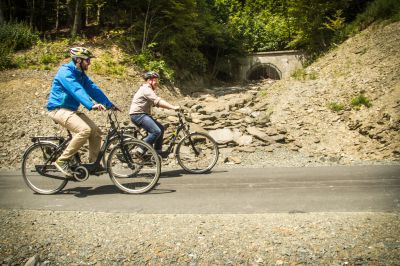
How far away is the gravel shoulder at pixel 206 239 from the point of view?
3.63m

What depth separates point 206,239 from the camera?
13.4 feet

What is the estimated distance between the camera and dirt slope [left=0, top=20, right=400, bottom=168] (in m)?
9.77

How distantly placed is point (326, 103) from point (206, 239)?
10.5 meters

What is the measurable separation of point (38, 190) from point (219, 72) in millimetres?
26042

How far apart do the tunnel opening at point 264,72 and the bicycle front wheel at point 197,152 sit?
2105cm

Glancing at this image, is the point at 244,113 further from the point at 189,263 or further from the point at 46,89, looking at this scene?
the point at 189,263

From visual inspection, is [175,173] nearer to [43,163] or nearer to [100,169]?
[100,169]

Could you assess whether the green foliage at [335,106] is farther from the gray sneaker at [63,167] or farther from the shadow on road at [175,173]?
the gray sneaker at [63,167]

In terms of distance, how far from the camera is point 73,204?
5816 millimetres

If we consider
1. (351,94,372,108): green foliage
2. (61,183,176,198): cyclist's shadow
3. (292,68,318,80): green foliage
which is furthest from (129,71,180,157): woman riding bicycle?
(292,68,318,80): green foliage

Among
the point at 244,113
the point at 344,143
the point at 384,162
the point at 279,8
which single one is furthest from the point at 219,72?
the point at 384,162

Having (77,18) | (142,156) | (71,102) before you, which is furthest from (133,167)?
(77,18)

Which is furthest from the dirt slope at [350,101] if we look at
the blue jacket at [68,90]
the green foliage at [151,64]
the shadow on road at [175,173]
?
the blue jacket at [68,90]

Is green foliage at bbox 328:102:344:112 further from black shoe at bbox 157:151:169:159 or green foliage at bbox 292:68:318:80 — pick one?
black shoe at bbox 157:151:169:159
